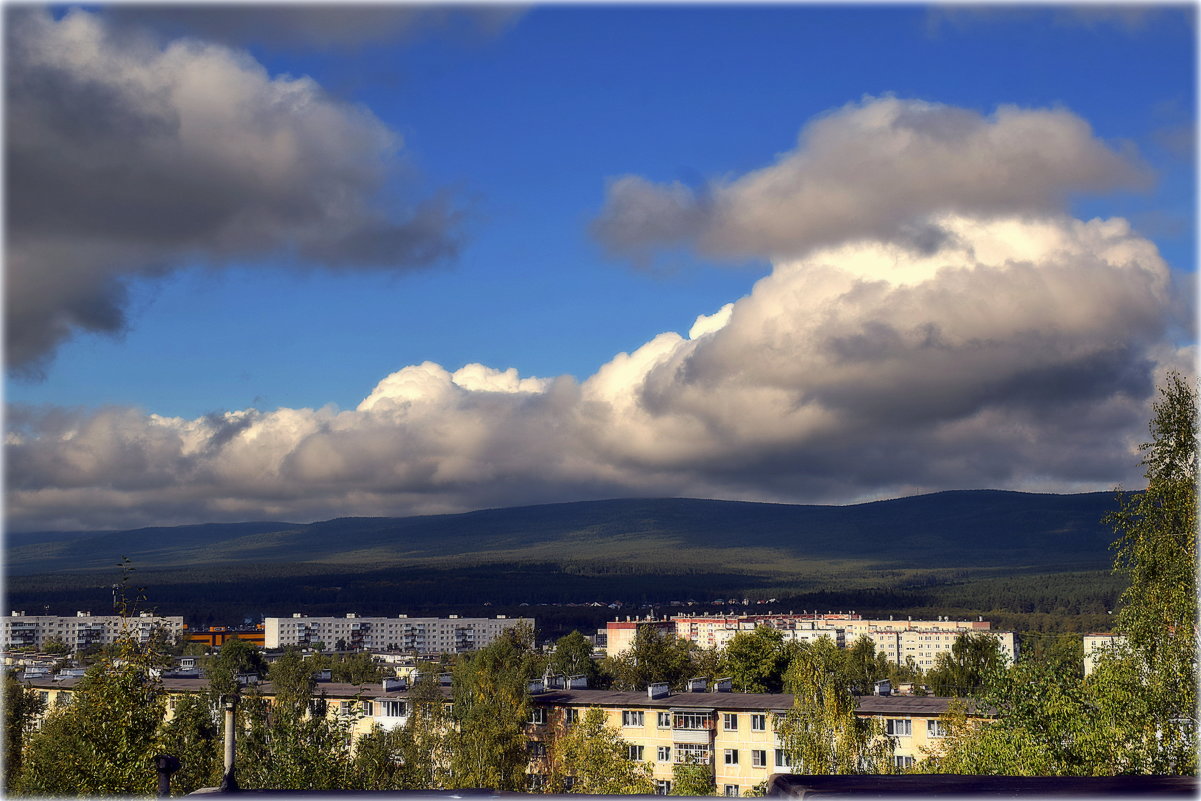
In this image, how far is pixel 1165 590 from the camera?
21.0m

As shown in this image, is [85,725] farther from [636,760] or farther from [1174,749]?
[636,760]

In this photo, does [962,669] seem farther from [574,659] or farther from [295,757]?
[295,757]

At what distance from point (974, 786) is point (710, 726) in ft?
161

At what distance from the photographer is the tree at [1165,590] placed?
19219 millimetres

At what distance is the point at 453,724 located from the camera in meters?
56.8

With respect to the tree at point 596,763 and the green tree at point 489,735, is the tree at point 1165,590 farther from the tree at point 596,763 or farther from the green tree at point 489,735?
the green tree at point 489,735

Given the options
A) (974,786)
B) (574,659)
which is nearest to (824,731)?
(974,786)

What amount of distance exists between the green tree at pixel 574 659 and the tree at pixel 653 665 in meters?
4.43

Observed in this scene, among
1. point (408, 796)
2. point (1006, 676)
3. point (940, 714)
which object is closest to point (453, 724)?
point (940, 714)

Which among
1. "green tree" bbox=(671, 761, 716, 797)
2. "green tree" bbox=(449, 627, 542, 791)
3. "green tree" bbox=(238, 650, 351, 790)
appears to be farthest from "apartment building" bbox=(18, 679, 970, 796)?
"green tree" bbox=(238, 650, 351, 790)

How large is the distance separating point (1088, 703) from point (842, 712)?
19.4 meters

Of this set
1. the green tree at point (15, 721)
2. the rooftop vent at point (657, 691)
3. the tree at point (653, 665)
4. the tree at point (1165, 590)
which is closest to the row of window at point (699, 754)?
the rooftop vent at point (657, 691)

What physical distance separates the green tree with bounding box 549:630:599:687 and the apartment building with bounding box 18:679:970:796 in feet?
142

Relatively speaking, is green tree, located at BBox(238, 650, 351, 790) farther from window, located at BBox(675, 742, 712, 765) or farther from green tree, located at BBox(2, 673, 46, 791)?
window, located at BBox(675, 742, 712, 765)
